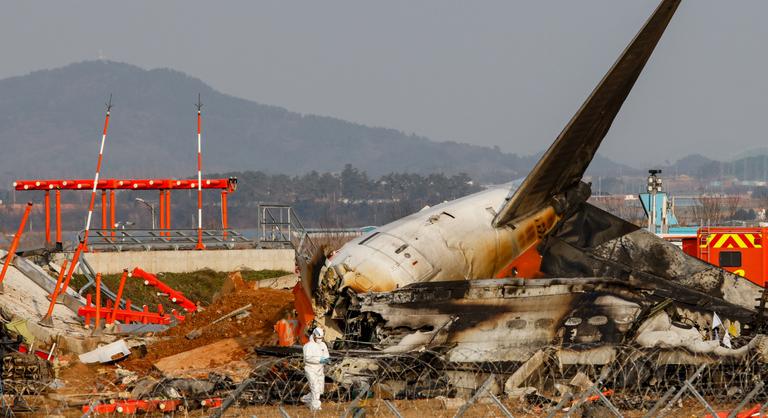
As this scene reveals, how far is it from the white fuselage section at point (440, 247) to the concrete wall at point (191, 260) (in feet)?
80.1

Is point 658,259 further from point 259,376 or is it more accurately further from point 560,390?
point 259,376

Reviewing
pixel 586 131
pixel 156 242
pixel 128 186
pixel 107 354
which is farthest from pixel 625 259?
pixel 128 186

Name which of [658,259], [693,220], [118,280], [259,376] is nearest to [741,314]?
[658,259]

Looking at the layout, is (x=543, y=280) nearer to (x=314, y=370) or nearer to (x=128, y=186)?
(x=314, y=370)

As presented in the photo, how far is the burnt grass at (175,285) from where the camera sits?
4491 centimetres

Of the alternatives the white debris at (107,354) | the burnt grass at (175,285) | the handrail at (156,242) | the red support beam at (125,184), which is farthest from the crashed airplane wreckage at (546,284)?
the red support beam at (125,184)

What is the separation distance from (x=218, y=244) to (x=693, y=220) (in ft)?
212

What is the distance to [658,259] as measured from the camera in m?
28.7

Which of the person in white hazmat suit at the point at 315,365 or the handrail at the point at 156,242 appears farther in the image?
the handrail at the point at 156,242

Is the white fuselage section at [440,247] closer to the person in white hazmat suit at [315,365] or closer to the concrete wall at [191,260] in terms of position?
the person in white hazmat suit at [315,365]

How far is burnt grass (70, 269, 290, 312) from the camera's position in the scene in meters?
44.9

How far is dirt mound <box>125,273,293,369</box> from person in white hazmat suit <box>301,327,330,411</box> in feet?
24.5

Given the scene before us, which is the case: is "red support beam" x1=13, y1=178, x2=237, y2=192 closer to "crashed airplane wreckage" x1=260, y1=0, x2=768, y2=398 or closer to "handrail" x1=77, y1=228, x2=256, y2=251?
"handrail" x1=77, y1=228, x2=256, y2=251

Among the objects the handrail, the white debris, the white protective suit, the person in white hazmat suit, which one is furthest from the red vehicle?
the handrail
